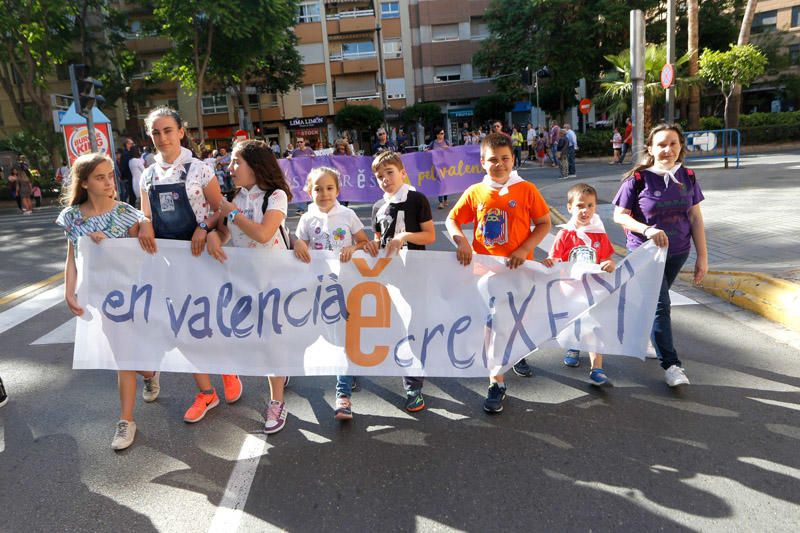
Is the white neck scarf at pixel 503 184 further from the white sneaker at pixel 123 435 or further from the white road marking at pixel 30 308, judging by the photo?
the white road marking at pixel 30 308

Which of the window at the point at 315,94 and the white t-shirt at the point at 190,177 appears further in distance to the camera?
the window at the point at 315,94

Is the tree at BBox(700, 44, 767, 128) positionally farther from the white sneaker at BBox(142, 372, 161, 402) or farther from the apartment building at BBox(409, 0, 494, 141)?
the apartment building at BBox(409, 0, 494, 141)

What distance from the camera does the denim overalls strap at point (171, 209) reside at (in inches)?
139

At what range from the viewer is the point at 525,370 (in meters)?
4.23

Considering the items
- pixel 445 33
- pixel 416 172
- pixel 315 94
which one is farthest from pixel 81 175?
pixel 445 33

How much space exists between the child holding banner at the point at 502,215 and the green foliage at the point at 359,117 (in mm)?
41961

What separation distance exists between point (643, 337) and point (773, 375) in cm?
107

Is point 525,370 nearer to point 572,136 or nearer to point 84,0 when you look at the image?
point 572,136

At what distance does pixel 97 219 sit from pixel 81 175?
11.5 inches

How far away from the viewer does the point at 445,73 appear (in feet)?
157

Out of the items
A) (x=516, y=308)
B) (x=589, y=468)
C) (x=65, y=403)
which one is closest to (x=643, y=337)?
(x=516, y=308)

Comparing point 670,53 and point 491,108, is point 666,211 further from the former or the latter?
point 491,108

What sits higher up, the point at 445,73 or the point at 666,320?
the point at 445,73

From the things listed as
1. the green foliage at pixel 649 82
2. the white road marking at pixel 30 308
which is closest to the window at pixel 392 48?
the green foliage at pixel 649 82
